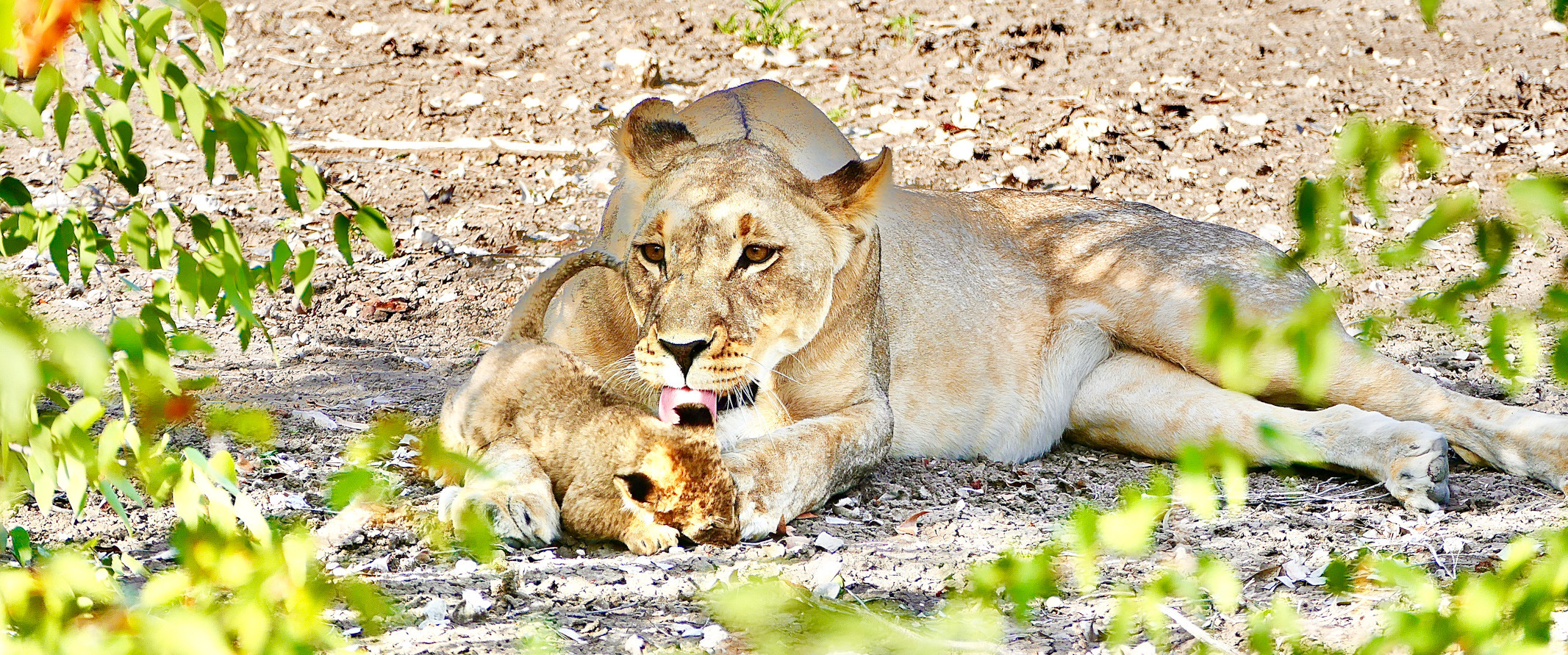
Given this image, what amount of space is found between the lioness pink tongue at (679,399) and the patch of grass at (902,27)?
662 cm

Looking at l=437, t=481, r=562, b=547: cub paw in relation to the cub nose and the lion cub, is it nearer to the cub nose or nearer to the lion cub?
the lion cub

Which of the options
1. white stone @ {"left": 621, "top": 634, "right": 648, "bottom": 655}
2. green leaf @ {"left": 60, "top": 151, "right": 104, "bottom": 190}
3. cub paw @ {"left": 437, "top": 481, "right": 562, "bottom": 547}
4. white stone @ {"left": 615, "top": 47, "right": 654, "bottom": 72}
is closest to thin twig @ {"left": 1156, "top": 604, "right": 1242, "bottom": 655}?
white stone @ {"left": 621, "top": 634, "right": 648, "bottom": 655}

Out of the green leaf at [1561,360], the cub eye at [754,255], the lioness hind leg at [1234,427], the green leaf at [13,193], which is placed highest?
the green leaf at [1561,360]

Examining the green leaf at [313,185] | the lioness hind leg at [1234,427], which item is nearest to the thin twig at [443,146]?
the lioness hind leg at [1234,427]

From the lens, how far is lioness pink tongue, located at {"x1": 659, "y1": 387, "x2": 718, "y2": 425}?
3.63 m

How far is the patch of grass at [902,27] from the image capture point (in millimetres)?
9906

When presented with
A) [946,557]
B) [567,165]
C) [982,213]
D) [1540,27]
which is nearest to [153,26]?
[946,557]

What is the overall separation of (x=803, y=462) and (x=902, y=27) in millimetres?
6571

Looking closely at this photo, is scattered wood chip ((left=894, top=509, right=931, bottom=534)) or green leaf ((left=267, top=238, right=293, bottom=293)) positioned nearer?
green leaf ((left=267, top=238, right=293, bottom=293))

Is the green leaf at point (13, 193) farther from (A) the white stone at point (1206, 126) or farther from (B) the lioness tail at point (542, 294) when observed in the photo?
(A) the white stone at point (1206, 126)

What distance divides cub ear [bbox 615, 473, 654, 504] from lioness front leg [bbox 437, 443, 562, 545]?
0.22m

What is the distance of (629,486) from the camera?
3.52m

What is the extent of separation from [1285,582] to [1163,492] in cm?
190

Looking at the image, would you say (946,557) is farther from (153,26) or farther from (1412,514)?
(153,26)
